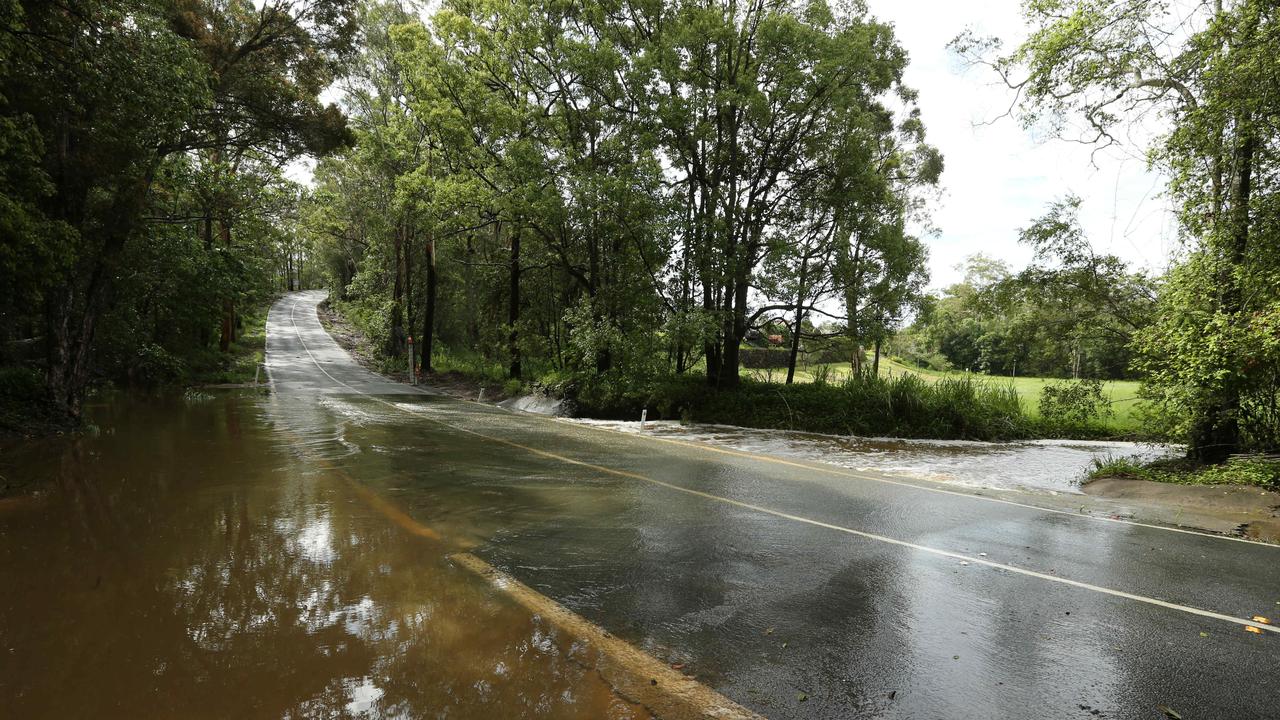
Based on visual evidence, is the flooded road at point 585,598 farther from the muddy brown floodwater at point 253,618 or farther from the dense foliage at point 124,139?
the dense foliage at point 124,139

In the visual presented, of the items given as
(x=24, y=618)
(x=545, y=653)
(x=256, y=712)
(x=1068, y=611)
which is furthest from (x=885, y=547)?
(x=24, y=618)

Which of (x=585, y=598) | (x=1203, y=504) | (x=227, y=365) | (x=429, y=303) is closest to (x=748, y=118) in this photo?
(x=1203, y=504)

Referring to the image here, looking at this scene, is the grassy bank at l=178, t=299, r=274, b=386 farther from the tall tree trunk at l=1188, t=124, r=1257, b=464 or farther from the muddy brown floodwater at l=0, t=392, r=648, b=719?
the tall tree trunk at l=1188, t=124, r=1257, b=464

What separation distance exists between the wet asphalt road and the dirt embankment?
910 millimetres

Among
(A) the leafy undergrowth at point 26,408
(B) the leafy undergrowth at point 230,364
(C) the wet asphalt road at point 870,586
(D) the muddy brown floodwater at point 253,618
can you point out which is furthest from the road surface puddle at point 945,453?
(B) the leafy undergrowth at point 230,364

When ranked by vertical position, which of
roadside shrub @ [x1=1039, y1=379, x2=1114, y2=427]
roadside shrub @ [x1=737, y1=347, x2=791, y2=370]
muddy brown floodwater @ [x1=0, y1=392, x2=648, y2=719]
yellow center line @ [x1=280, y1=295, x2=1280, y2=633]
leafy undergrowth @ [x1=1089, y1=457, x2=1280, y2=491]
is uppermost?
roadside shrub @ [x1=737, y1=347, x2=791, y2=370]

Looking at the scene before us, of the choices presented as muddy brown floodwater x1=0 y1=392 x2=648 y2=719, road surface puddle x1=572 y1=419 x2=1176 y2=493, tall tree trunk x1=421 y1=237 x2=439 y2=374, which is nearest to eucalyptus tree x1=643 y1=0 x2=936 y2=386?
road surface puddle x1=572 y1=419 x2=1176 y2=493

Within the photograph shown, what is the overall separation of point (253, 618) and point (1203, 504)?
11437 mm

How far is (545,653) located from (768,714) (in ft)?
4.50

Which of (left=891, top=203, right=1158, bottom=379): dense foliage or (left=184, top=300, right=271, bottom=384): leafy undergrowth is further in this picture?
(left=184, top=300, right=271, bottom=384): leafy undergrowth

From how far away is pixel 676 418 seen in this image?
60.6 ft

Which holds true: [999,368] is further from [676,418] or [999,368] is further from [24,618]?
[24,618]

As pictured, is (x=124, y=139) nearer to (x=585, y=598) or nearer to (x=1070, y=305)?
(x=585, y=598)

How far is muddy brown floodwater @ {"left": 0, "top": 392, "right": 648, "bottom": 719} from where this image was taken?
3104 mm
